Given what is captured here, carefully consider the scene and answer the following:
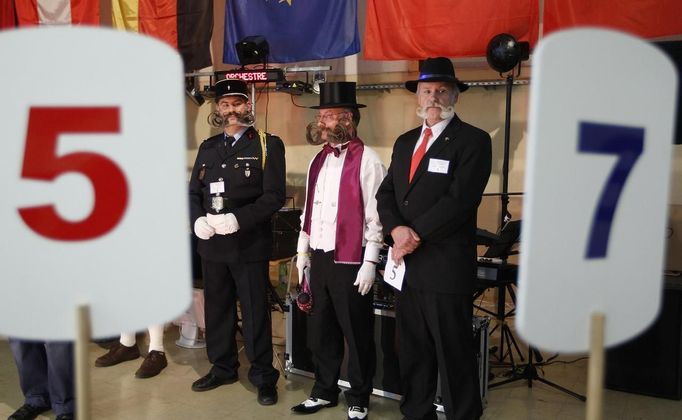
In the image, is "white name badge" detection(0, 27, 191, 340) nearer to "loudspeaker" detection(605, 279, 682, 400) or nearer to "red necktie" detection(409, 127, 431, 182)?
"red necktie" detection(409, 127, 431, 182)

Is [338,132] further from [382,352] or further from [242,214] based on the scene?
[382,352]

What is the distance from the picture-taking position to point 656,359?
3.25m

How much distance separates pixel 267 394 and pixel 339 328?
0.57 meters

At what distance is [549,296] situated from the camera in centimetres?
97

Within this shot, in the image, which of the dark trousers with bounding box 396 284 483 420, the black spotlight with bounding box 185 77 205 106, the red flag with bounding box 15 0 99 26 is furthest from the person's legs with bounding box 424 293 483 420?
the red flag with bounding box 15 0 99 26

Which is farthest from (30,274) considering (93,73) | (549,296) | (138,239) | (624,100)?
(624,100)

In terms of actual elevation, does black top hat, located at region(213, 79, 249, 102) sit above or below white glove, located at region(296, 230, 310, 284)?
above

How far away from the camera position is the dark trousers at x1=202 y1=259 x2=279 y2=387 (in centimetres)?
320

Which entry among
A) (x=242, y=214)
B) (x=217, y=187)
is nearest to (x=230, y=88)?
(x=217, y=187)

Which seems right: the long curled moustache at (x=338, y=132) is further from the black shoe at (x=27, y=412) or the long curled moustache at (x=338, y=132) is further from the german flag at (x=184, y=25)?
the german flag at (x=184, y=25)

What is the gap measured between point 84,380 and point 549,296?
31.9 inches

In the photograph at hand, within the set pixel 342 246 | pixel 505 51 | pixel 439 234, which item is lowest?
pixel 342 246

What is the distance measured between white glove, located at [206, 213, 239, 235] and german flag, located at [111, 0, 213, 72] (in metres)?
2.99

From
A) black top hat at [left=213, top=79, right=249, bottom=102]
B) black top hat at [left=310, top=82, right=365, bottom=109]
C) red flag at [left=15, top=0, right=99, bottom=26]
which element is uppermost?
red flag at [left=15, top=0, right=99, bottom=26]
